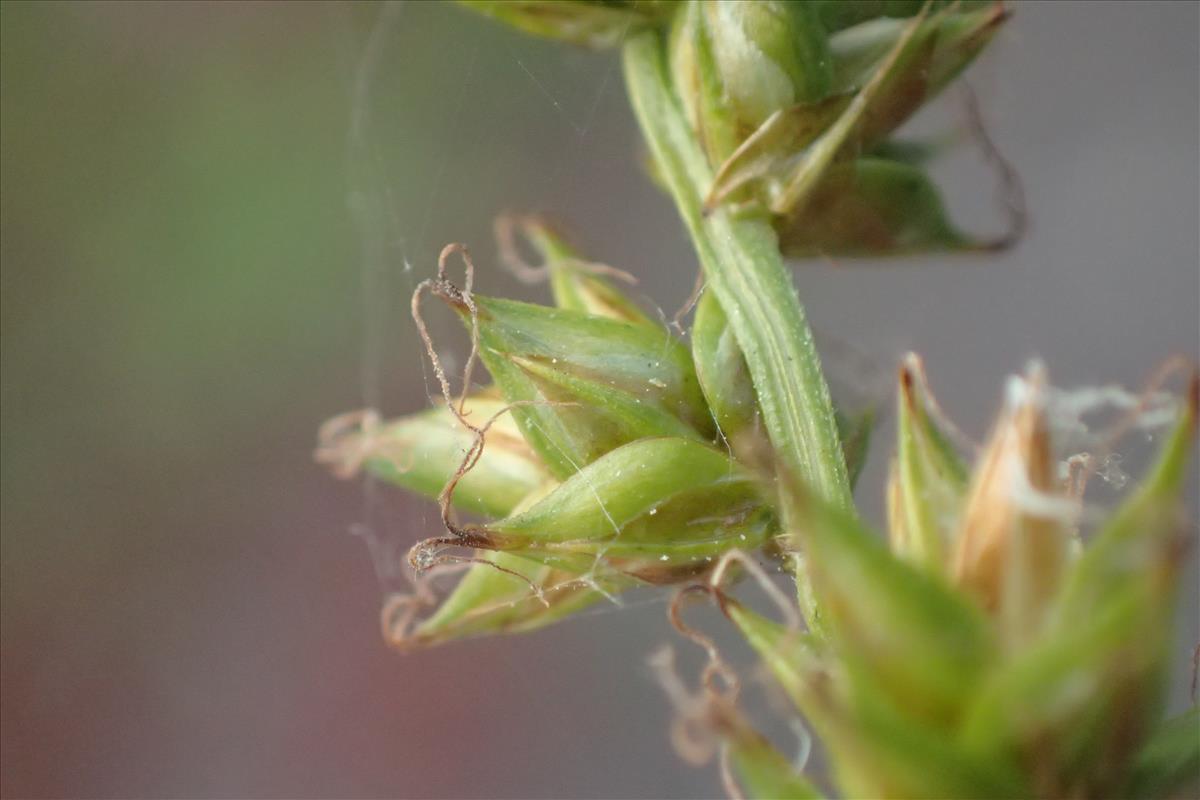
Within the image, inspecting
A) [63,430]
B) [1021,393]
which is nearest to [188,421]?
[63,430]

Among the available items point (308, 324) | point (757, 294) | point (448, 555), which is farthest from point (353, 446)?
point (308, 324)

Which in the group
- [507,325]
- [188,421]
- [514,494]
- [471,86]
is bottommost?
[514,494]

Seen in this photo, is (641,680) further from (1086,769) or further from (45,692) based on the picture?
(1086,769)

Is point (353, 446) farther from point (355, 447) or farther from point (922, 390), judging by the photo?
point (922, 390)

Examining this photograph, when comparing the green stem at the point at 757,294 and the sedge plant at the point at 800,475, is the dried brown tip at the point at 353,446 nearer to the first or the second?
the sedge plant at the point at 800,475

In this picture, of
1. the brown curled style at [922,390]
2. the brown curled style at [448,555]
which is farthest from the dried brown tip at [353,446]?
the brown curled style at [922,390]

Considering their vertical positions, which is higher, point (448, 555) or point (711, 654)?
point (448, 555)
